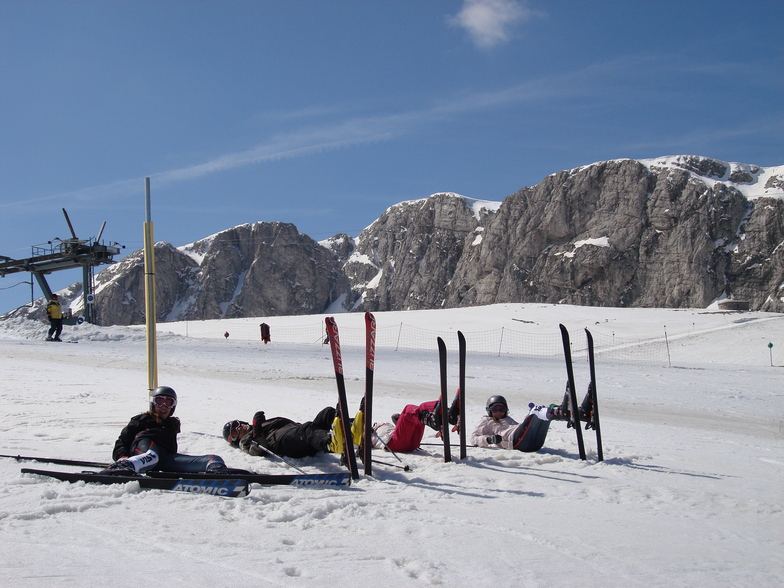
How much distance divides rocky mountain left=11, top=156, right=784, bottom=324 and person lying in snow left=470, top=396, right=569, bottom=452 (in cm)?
8028

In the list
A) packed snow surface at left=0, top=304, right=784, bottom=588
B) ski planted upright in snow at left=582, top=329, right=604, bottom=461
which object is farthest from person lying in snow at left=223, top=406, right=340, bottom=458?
ski planted upright in snow at left=582, top=329, right=604, bottom=461

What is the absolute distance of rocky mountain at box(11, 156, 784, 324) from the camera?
81000 millimetres

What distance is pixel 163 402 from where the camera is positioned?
512cm

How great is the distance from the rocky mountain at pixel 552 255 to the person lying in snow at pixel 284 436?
3246 inches

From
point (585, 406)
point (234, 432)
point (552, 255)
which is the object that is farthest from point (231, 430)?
point (552, 255)

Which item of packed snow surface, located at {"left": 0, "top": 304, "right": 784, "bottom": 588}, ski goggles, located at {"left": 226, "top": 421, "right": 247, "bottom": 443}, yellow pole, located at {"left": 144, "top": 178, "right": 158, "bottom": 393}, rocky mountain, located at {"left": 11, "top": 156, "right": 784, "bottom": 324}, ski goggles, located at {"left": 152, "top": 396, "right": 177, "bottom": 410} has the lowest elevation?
packed snow surface, located at {"left": 0, "top": 304, "right": 784, "bottom": 588}

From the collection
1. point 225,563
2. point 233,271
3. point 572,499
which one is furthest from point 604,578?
point 233,271

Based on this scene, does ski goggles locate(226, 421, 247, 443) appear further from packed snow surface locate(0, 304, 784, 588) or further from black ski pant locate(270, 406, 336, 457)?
black ski pant locate(270, 406, 336, 457)

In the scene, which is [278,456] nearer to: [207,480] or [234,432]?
[234,432]

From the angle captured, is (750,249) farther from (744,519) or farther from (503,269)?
(744,519)

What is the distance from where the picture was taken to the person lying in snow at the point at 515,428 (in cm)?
639

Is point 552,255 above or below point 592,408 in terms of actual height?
above

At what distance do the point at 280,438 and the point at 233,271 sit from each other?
464 ft

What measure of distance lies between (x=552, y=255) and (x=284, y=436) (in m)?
91.1
